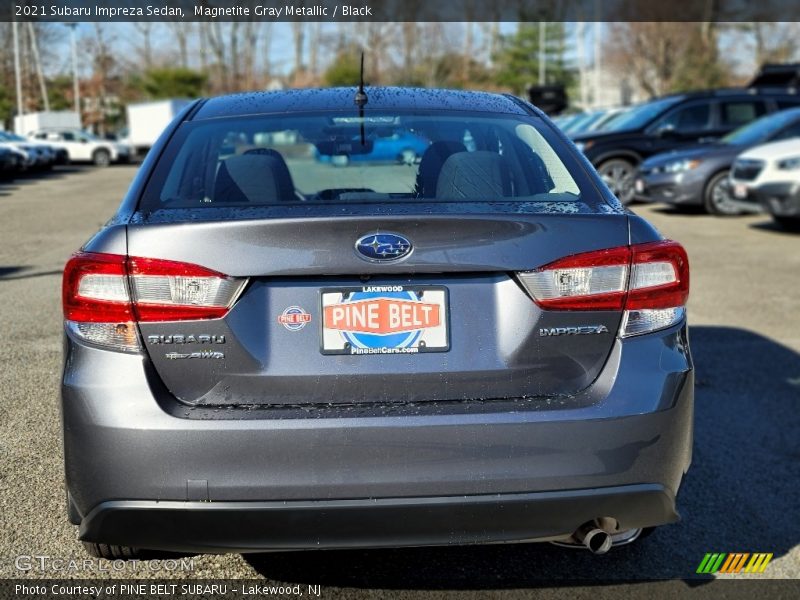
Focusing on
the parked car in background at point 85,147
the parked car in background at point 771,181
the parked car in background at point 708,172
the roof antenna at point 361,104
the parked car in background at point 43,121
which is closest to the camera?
the roof antenna at point 361,104

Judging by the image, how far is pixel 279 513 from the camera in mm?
2449

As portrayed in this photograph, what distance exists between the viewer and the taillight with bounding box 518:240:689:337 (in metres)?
2.55

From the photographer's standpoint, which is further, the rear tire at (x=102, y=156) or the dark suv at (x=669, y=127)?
the rear tire at (x=102, y=156)

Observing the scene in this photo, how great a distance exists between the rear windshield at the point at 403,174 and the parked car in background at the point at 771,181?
9059 mm

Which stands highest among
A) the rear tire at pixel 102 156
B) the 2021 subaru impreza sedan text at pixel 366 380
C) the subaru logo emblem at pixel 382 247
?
the subaru logo emblem at pixel 382 247

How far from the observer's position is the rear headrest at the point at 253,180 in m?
3.10

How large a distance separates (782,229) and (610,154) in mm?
4007

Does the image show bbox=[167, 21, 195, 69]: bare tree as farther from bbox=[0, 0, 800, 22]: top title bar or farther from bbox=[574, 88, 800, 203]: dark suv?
bbox=[574, 88, 800, 203]: dark suv

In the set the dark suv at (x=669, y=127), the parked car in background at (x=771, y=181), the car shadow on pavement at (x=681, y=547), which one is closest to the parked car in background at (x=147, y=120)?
the dark suv at (x=669, y=127)

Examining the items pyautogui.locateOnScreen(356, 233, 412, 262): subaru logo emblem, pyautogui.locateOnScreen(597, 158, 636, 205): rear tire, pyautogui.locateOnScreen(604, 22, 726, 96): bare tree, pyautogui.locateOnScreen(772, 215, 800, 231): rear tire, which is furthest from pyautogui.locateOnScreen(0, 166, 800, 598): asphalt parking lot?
pyautogui.locateOnScreen(604, 22, 726, 96): bare tree

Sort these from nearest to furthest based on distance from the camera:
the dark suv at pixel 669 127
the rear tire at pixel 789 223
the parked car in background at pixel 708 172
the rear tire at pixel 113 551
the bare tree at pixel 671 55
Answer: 1. the rear tire at pixel 113 551
2. the rear tire at pixel 789 223
3. the parked car in background at pixel 708 172
4. the dark suv at pixel 669 127
5. the bare tree at pixel 671 55

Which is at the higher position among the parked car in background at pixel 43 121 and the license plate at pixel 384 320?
the license plate at pixel 384 320

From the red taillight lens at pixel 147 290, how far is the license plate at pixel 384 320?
0.26 m

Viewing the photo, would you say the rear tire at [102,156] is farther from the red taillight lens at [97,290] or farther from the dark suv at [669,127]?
the red taillight lens at [97,290]
